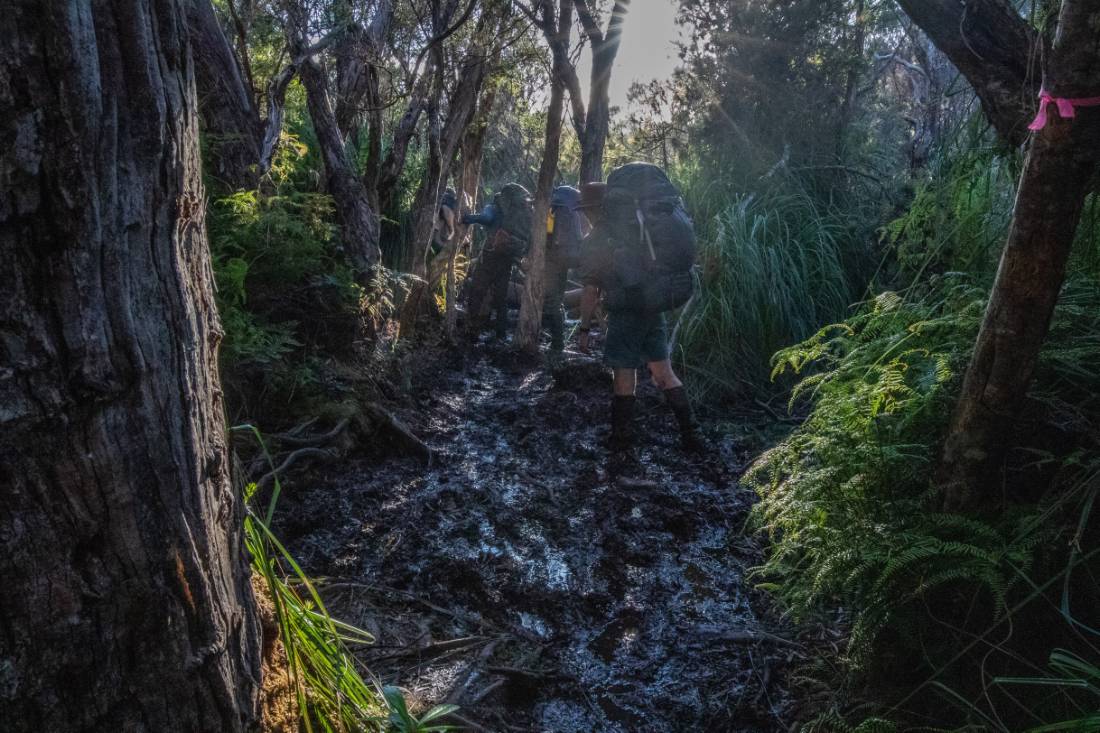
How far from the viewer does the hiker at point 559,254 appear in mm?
8250

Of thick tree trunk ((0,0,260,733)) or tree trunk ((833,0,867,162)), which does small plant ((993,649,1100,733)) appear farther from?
tree trunk ((833,0,867,162))

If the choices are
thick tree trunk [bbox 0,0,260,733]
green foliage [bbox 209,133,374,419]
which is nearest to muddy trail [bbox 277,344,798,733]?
green foliage [bbox 209,133,374,419]

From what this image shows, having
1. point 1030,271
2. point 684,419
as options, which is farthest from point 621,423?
point 1030,271

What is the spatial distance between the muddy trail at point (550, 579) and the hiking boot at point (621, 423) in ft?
0.52

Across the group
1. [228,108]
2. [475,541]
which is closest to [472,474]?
[475,541]

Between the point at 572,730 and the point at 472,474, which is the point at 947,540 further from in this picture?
the point at 472,474

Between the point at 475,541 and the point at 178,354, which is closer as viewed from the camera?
the point at 178,354

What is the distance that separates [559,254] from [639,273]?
348cm

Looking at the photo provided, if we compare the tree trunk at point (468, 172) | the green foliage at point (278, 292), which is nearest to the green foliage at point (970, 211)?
the green foliage at point (278, 292)

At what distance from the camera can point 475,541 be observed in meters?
3.77

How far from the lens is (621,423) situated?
5.36 m

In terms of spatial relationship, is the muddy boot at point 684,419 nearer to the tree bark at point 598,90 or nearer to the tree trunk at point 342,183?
the tree trunk at point 342,183

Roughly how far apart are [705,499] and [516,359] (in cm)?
399

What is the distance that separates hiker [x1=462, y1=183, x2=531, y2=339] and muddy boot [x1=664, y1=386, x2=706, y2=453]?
4.08 metres
